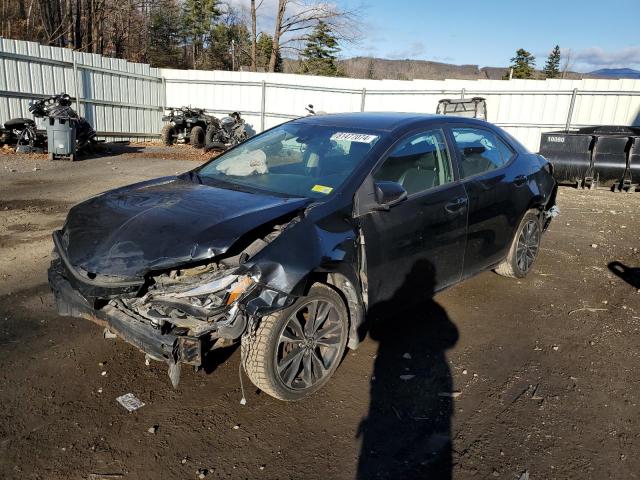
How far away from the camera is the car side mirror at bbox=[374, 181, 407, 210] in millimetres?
3291

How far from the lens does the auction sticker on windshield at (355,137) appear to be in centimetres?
374

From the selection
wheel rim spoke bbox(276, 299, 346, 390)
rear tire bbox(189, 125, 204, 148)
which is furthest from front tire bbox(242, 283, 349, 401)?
rear tire bbox(189, 125, 204, 148)

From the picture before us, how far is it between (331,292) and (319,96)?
16.3 m

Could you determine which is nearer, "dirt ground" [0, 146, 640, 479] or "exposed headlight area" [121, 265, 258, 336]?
"dirt ground" [0, 146, 640, 479]

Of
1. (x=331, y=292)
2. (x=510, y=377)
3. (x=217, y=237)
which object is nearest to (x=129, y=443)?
(x=217, y=237)

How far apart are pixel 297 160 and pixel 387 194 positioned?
3.06 feet

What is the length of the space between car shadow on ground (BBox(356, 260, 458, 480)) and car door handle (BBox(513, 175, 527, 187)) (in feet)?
4.81

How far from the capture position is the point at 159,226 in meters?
2.93

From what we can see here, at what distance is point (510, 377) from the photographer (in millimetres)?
3506

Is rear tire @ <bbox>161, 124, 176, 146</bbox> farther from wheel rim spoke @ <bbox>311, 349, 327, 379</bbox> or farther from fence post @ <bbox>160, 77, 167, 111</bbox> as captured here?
wheel rim spoke @ <bbox>311, 349, 327, 379</bbox>

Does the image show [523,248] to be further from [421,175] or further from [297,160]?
[297,160]

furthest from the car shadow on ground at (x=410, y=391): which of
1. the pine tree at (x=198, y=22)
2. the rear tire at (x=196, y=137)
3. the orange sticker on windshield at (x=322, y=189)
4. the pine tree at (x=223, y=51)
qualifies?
the pine tree at (x=198, y=22)

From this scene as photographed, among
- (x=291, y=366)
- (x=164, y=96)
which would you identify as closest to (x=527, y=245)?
(x=291, y=366)

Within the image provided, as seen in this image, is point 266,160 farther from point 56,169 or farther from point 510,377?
point 56,169
